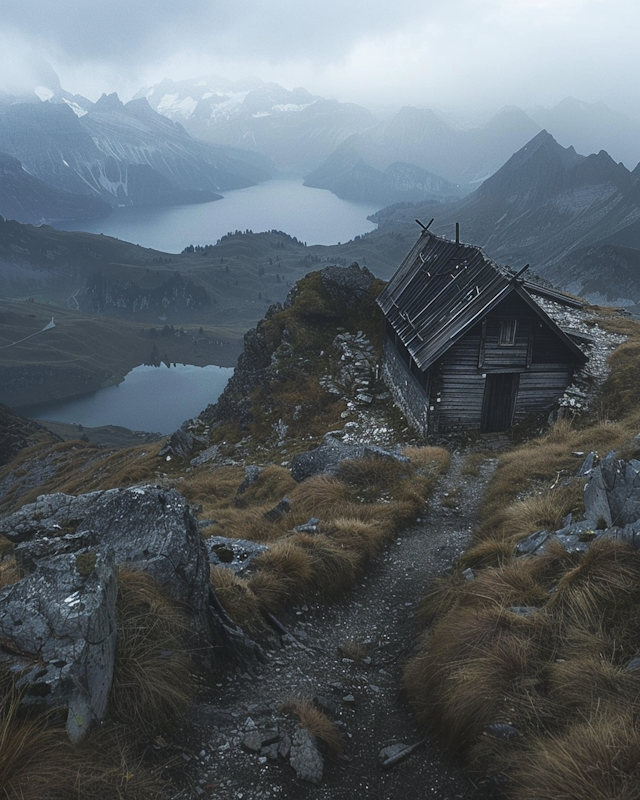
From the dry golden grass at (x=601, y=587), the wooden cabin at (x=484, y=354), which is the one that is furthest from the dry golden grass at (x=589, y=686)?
the wooden cabin at (x=484, y=354)

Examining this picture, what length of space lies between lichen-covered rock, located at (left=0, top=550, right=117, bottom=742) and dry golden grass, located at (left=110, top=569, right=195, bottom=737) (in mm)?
220

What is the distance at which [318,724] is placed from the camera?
6.31 m

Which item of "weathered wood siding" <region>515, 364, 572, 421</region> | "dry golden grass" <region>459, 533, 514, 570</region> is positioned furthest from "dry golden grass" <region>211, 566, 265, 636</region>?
"weathered wood siding" <region>515, 364, 572, 421</region>

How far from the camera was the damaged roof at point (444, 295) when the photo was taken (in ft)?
71.3

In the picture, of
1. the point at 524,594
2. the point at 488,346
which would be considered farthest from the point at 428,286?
the point at 524,594

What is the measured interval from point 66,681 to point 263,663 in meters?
3.39

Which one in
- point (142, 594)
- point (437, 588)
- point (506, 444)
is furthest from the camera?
point (506, 444)

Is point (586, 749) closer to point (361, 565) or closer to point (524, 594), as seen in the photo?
point (524, 594)

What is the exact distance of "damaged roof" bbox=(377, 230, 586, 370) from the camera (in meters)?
21.7

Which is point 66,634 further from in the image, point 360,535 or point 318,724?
point 360,535

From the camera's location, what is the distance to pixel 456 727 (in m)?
5.96

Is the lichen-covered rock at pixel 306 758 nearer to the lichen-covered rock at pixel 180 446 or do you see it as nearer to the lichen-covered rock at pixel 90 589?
the lichen-covered rock at pixel 90 589

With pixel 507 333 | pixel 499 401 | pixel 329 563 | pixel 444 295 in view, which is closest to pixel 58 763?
pixel 329 563

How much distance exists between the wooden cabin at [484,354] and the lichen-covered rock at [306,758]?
17528 mm
